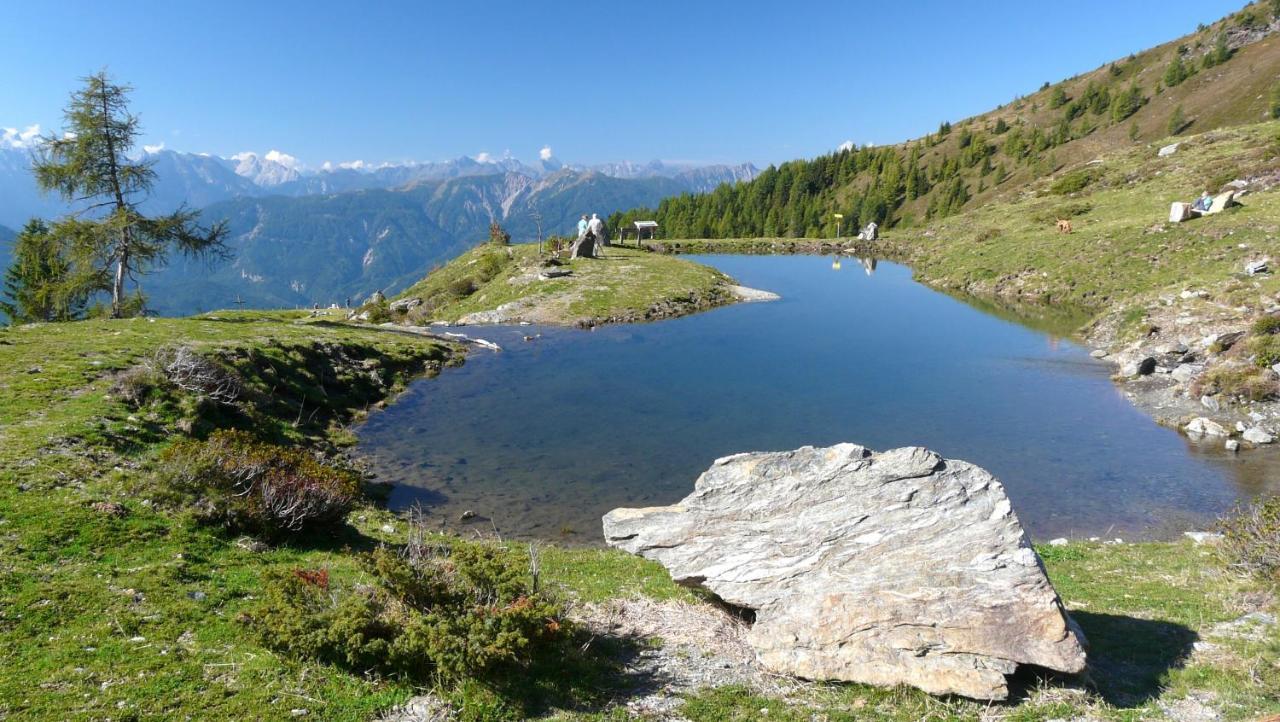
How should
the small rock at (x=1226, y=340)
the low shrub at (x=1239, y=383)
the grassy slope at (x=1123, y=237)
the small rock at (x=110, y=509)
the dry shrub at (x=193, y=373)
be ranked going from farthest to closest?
the grassy slope at (x=1123, y=237) → the small rock at (x=1226, y=340) → the low shrub at (x=1239, y=383) → the dry shrub at (x=193, y=373) → the small rock at (x=110, y=509)

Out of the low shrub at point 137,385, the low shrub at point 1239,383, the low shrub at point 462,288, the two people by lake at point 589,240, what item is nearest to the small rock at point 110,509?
the low shrub at point 137,385

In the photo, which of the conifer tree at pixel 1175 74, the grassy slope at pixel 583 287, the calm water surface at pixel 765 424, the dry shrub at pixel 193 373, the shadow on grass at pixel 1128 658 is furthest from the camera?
the conifer tree at pixel 1175 74

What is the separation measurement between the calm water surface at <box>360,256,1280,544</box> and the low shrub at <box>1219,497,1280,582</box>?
19.4 ft

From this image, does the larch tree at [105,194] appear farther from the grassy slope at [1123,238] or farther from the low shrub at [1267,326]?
the grassy slope at [1123,238]

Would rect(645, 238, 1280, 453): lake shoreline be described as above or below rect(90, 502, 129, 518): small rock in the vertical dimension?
above

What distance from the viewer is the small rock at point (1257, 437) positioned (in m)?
25.1

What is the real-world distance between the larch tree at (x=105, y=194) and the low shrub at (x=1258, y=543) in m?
47.8

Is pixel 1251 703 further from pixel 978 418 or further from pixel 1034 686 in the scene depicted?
pixel 978 418

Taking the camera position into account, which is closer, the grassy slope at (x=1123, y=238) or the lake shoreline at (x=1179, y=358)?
the lake shoreline at (x=1179, y=358)

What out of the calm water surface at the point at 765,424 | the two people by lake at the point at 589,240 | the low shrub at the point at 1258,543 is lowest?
the calm water surface at the point at 765,424

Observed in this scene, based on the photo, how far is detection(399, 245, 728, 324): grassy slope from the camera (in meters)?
58.7

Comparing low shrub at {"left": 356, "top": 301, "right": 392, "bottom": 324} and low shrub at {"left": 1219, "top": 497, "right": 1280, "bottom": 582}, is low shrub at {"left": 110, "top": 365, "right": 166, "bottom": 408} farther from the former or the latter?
low shrub at {"left": 356, "top": 301, "right": 392, "bottom": 324}

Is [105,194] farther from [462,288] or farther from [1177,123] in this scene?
[1177,123]

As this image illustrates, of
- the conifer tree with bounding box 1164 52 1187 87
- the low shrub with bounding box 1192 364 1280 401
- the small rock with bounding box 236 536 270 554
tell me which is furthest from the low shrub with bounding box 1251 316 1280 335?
the conifer tree with bounding box 1164 52 1187 87
